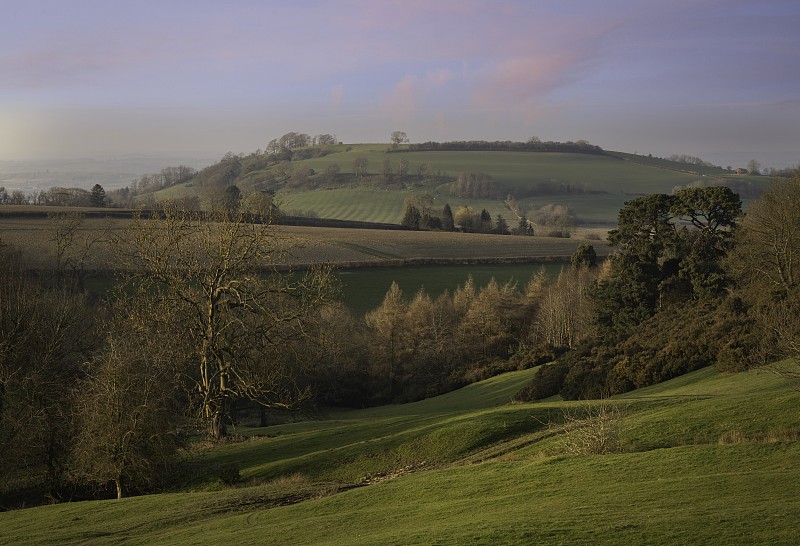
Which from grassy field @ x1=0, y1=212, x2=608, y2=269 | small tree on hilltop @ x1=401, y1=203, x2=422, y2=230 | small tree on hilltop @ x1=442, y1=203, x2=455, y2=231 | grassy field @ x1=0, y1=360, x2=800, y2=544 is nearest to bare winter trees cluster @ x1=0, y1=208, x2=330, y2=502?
grassy field @ x1=0, y1=360, x2=800, y2=544

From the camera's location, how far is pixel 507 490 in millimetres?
19250

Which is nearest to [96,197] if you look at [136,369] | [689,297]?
[689,297]

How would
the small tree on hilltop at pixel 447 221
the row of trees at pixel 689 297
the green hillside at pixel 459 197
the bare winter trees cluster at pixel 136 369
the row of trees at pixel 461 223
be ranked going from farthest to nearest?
the green hillside at pixel 459 197 < the small tree on hilltop at pixel 447 221 < the row of trees at pixel 461 223 < the row of trees at pixel 689 297 < the bare winter trees cluster at pixel 136 369

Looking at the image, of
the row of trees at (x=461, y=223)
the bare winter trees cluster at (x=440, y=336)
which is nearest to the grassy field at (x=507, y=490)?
the bare winter trees cluster at (x=440, y=336)

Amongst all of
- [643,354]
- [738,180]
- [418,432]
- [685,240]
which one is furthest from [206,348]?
[738,180]

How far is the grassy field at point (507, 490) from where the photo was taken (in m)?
14.2

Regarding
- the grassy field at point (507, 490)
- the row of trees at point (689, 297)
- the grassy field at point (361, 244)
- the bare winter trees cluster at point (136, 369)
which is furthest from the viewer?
the grassy field at point (361, 244)

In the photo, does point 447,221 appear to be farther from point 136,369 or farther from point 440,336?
point 136,369

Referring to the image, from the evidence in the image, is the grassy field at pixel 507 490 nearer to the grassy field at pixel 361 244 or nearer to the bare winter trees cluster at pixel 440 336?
the bare winter trees cluster at pixel 440 336

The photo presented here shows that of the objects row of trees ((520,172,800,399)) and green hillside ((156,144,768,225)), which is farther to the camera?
green hillside ((156,144,768,225))

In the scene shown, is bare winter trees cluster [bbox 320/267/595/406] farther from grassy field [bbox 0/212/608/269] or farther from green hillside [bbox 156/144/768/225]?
green hillside [bbox 156/144/768/225]

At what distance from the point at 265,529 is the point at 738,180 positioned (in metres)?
181

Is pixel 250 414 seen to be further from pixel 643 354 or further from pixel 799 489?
pixel 799 489

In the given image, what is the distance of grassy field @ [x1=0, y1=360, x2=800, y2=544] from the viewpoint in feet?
46.7
